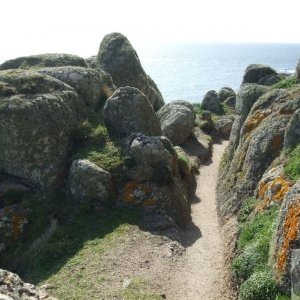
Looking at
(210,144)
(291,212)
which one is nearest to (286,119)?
(291,212)

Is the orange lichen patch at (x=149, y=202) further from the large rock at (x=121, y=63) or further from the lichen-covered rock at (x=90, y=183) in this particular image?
the large rock at (x=121, y=63)

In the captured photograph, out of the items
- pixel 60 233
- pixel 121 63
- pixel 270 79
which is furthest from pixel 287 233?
pixel 121 63

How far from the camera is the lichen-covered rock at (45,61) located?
41.2 meters

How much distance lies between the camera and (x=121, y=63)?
49.7 m

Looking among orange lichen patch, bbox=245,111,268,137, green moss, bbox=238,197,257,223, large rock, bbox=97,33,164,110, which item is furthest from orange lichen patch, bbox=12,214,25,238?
large rock, bbox=97,33,164,110

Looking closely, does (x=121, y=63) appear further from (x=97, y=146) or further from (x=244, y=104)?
(x=97, y=146)

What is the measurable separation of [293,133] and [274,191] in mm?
4295

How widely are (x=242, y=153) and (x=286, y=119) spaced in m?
4.12

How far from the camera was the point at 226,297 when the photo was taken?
19.2m

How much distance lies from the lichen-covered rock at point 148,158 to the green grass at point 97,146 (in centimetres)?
104

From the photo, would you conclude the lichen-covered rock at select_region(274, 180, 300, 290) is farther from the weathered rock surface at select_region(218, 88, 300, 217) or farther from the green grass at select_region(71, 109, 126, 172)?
the green grass at select_region(71, 109, 126, 172)

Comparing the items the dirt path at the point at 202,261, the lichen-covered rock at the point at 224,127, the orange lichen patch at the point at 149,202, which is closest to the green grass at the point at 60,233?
the orange lichen patch at the point at 149,202

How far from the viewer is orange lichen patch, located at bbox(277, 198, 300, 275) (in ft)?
51.1

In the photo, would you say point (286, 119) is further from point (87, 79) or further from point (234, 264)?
point (87, 79)
